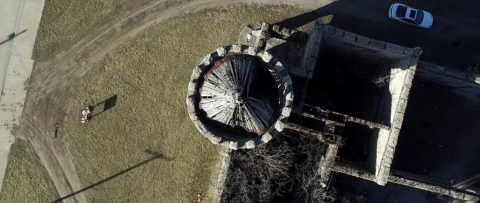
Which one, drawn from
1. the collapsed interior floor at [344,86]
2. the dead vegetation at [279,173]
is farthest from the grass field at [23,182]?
the collapsed interior floor at [344,86]

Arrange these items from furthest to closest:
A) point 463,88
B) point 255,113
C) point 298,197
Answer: point 463,88, point 298,197, point 255,113

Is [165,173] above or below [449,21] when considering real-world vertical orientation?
below

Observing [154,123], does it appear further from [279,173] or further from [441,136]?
[441,136]

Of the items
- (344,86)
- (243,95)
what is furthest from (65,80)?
(344,86)

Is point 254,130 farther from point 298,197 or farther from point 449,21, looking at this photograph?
point 449,21

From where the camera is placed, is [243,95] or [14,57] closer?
[243,95]

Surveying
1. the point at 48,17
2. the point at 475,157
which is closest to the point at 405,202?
the point at 475,157

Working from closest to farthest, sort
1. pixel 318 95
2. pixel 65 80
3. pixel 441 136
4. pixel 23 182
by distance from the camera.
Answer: pixel 318 95, pixel 23 182, pixel 441 136, pixel 65 80

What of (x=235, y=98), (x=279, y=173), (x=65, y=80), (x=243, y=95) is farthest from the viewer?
(x=65, y=80)
